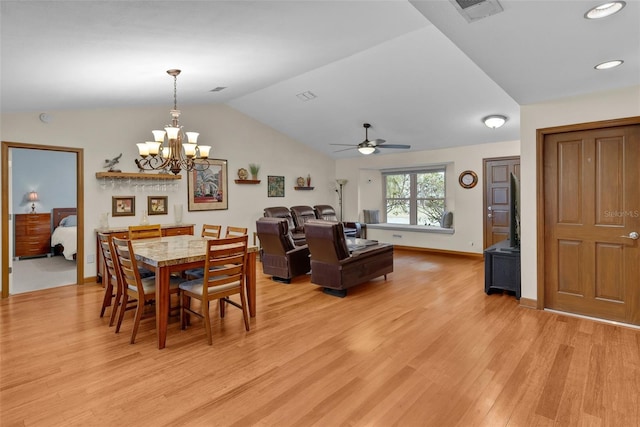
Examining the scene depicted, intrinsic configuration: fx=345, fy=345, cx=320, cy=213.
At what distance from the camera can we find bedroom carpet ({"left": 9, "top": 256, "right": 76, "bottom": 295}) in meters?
4.93

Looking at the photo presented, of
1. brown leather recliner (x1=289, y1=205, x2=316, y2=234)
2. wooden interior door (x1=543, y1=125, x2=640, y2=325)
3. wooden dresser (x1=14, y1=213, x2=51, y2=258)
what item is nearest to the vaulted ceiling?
wooden interior door (x1=543, y1=125, x2=640, y2=325)

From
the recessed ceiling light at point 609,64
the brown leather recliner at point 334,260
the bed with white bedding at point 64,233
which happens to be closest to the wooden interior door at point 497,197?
the brown leather recliner at point 334,260

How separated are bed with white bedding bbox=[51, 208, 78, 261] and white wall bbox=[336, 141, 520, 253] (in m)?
6.09

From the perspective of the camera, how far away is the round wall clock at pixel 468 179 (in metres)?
7.09

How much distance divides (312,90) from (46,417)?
16.9 feet

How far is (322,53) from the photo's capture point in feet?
13.2

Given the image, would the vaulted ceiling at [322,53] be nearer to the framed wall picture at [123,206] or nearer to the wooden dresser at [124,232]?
the framed wall picture at [123,206]

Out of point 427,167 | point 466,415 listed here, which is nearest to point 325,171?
point 427,167

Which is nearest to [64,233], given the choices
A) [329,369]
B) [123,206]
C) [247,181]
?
[123,206]

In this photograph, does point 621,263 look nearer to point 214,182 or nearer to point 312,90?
point 312,90

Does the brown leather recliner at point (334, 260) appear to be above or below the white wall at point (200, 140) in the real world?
below

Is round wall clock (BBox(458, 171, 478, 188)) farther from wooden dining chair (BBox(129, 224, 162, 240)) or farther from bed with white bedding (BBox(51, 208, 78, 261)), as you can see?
bed with white bedding (BBox(51, 208, 78, 261))

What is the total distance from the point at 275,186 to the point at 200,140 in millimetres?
2007

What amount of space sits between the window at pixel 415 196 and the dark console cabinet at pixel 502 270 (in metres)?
3.80
